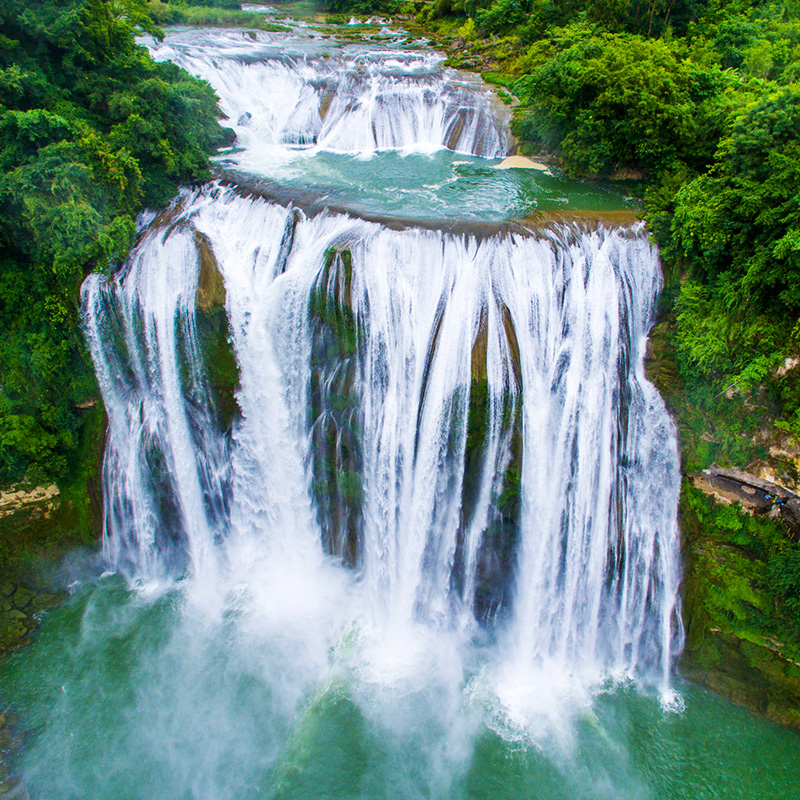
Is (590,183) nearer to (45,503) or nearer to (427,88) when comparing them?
(427,88)

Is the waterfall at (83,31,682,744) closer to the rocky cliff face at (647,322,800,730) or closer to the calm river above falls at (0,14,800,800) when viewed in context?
the calm river above falls at (0,14,800,800)

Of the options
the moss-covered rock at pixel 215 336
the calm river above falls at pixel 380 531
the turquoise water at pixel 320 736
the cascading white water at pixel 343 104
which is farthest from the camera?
the cascading white water at pixel 343 104

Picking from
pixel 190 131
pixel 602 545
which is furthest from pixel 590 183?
pixel 190 131

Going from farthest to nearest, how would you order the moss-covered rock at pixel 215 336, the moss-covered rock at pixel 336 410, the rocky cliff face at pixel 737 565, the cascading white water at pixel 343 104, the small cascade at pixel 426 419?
the cascading white water at pixel 343 104, the moss-covered rock at pixel 215 336, the moss-covered rock at pixel 336 410, the small cascade at pixel 426 419, the rocky cliff face at pixel 737 565

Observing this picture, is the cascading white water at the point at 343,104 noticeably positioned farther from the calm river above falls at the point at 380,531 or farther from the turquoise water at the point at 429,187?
the calm river above falls at the point at 380,531

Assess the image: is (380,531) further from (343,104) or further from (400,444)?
(343,104)

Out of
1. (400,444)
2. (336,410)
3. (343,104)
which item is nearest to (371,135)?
(343,104)

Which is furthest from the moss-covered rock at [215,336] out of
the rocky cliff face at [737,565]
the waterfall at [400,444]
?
the rocky cliff face at [737,565]
